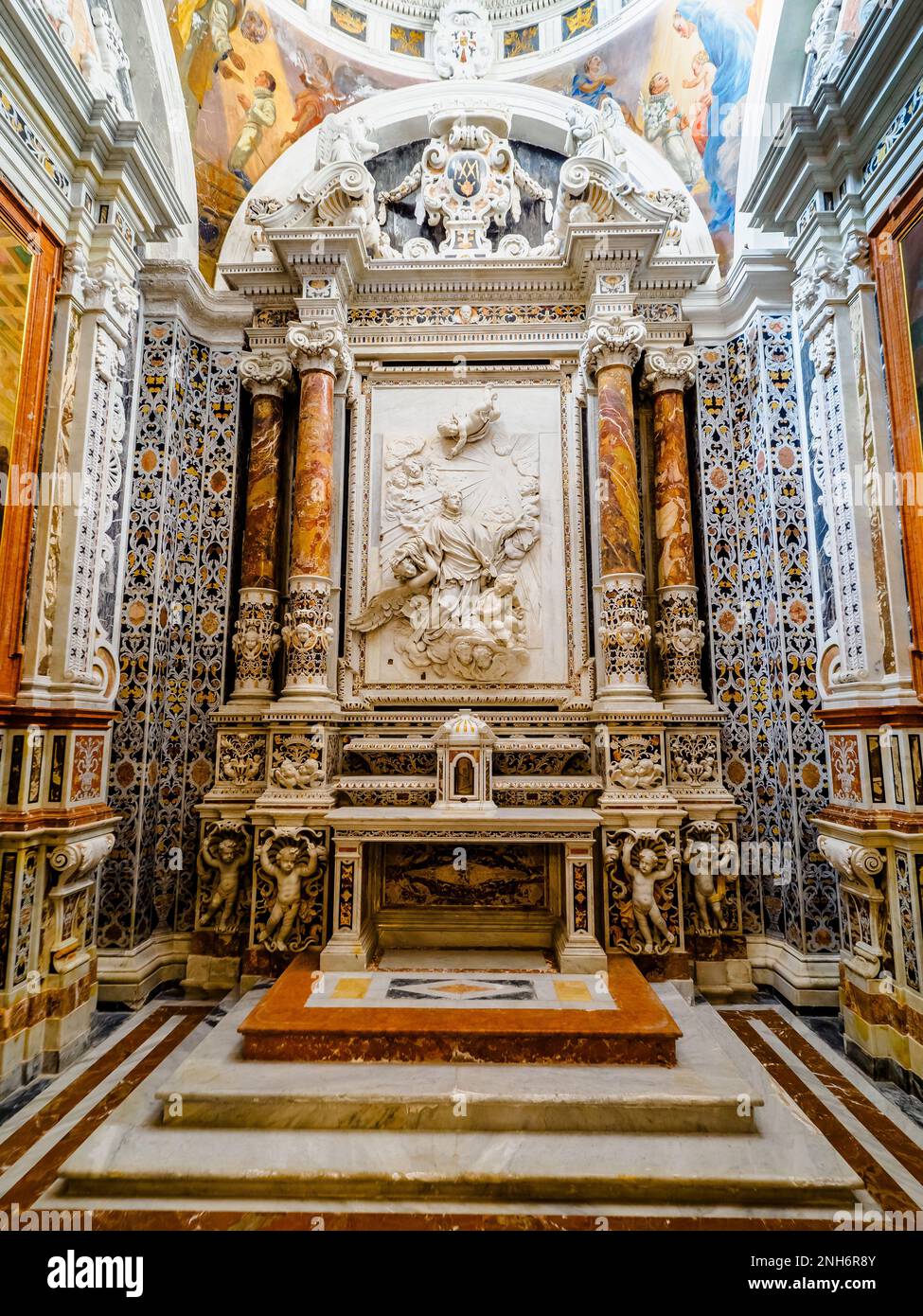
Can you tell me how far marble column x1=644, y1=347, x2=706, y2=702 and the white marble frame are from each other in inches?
27.3

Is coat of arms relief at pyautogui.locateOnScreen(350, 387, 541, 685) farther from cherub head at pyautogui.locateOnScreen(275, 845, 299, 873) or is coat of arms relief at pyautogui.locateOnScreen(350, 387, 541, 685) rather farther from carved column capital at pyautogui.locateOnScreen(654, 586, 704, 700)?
cherub head at pyautogui.locateOnScreen(275, 845, 299, 873)

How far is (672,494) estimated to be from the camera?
6.48 m

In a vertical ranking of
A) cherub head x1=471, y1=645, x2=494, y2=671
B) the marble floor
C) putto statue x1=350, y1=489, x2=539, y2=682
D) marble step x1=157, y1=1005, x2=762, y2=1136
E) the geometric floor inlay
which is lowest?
the marble floor

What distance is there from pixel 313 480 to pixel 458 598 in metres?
1.66

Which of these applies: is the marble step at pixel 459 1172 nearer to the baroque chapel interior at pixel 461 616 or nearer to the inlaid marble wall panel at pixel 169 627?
the baroque chapel interior at pixel 461 616

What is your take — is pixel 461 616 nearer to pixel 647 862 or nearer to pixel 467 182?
pixel 647 862

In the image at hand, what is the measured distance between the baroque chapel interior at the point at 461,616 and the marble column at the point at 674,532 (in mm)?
41

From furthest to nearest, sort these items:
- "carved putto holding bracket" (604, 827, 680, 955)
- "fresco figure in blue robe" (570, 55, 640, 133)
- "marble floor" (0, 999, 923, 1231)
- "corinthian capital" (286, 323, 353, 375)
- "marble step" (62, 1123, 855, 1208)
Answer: "fresco figure in blue robe" (570, 55, 640, 133), "corinthian capital" (286, 323, 353, 375), "carved putto holding bracket" (604, 827, 680, 955), "marble step" (62, 1123, 855, 1208), "marble floor" (0, 999, 923, 1231)

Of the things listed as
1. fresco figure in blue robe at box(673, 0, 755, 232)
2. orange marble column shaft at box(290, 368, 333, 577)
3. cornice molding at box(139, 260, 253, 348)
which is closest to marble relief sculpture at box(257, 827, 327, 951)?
orange marble column shaft at box(290, 368, 333, 577)

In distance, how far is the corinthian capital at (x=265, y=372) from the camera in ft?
21.9

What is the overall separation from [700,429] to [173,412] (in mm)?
4884

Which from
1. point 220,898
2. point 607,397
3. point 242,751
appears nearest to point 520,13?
point 607,397

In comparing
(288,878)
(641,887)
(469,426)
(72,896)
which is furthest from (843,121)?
(72,896)

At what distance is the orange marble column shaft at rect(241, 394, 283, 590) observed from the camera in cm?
654
